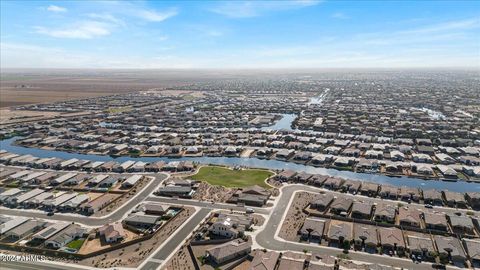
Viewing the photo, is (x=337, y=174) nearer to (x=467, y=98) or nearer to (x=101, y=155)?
(x=101, y=155)

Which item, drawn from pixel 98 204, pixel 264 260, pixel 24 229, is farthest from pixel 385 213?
pixel 24 229

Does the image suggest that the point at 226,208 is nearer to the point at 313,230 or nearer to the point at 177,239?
the point at 177,239

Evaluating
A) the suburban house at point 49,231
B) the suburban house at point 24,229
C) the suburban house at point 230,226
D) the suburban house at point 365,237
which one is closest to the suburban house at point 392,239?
the suburban house at point 365,237

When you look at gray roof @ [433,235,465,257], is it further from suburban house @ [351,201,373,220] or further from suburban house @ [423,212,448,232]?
suburban house @ [351,201,373,220]

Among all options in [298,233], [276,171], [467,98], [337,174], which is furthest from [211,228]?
[467,98]

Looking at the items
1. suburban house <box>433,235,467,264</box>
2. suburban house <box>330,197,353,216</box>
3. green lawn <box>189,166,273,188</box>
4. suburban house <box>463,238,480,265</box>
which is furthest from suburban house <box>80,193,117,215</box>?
suburban house <box>463,238,480,265</box>

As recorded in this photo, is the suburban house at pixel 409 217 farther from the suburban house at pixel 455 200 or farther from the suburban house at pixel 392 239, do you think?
the suburban house at pixel 455 200
